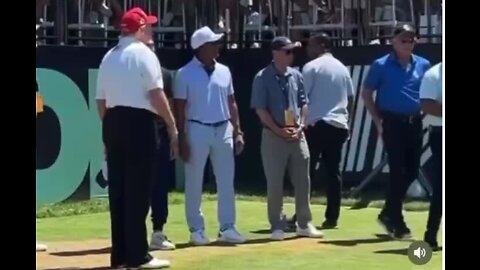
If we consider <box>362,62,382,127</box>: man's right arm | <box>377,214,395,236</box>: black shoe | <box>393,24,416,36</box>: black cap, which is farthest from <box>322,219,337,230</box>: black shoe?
<box>393,24,416,36</box>: black cap

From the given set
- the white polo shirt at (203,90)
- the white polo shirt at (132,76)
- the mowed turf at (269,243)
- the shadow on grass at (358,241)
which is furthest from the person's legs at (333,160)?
the white polo shirt at (132,76)

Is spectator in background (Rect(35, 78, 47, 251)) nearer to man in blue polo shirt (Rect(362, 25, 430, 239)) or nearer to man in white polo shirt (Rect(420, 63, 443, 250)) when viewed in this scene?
man in blue polo shirt (Rect(362, 25, 430, 239))

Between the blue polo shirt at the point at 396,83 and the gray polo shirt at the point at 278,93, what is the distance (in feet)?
1.53

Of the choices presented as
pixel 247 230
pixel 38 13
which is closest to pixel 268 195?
pixel 247 230

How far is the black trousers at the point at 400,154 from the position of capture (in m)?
7.72

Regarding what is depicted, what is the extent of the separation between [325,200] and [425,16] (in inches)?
59.0

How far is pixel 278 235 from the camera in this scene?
802cm

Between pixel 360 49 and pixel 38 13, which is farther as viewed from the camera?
pixel 360 49

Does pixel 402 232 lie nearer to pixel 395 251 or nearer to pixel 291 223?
pixel 395 251

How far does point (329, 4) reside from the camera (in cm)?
813

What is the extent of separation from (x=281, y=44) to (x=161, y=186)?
48.6 inches

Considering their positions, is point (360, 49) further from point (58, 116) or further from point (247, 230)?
point (58, 116)

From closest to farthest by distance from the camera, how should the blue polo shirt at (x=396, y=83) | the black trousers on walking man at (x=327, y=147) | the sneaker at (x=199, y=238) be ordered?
the blue polo shirt at (x=396, y=83), the sneaker at (x=199, y=238), the black trousers on walking man at (x=327, y=147)

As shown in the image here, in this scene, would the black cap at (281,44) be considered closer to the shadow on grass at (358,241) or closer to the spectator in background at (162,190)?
the spectator in background at (162,190)
